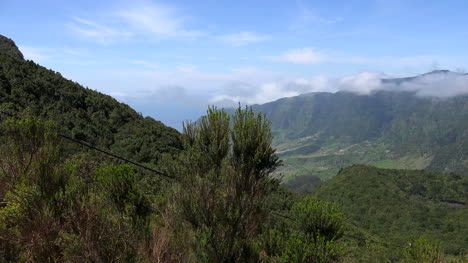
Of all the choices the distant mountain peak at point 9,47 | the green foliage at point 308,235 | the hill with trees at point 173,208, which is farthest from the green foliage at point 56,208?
the distant mountain peak at point 9,47

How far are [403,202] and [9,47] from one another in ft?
467

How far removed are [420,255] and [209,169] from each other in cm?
1111

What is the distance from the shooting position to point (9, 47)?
2977 inches

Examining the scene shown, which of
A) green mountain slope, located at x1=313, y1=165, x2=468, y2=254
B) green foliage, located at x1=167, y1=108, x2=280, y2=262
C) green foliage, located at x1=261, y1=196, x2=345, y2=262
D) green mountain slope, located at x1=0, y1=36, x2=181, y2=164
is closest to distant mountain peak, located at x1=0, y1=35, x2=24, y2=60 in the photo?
green mountain slope, located at x1=0, y1=36, x2=181, y2=164

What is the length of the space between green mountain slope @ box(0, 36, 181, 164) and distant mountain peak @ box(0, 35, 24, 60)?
23.8 m

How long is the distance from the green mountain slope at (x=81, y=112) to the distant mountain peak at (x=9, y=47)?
23.8m

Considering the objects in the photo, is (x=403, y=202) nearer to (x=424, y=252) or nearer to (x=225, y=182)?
(x=424, y=252)

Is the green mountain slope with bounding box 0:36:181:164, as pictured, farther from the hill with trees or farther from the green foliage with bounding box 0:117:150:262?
the hill with trees

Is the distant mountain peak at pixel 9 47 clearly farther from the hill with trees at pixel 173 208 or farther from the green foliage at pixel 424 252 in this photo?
the green foliage at pixel 424 252

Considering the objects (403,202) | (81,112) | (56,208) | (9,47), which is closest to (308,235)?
(56,208)

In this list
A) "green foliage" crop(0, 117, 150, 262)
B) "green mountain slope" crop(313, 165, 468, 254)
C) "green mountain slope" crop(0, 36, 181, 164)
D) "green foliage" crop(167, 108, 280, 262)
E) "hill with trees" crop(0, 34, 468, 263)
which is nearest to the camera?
"green foliage" crop(0, 117, 150, 262)

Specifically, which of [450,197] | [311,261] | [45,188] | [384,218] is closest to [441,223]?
[384,218]

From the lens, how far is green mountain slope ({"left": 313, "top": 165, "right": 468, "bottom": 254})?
9427 centimetres

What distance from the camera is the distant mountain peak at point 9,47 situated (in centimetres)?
7138
